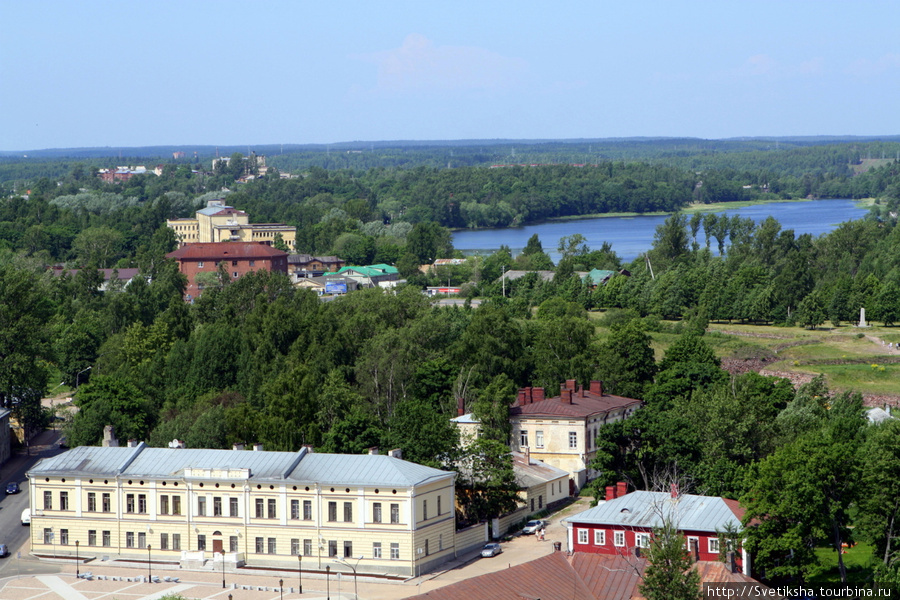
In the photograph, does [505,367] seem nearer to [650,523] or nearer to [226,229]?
[650,523]

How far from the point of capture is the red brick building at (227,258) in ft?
343

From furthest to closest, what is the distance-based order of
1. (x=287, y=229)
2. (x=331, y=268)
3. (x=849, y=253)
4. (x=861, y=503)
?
1. (x=287, y=229)
2. (x=331, y=268)
3. (x=849, y=253)
4. (x=861, y=503)

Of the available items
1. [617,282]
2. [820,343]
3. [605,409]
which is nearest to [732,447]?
[605,409]

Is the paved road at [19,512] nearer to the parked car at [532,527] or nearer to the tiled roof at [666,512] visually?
the parked car at [532,527]

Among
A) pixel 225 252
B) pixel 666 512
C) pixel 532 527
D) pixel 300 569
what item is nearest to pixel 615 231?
pixel 225 252

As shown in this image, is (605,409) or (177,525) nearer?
(177,525)

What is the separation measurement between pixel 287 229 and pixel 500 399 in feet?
286

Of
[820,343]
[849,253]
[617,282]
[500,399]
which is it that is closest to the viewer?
[500,399]

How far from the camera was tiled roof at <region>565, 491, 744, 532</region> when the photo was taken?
33938mm

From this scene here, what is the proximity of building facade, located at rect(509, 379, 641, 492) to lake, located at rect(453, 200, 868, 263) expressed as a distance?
70.3m

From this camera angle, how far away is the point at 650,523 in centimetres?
3425

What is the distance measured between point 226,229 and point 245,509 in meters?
92.9

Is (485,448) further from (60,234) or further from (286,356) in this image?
(60,234)

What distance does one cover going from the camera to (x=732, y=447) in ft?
139
